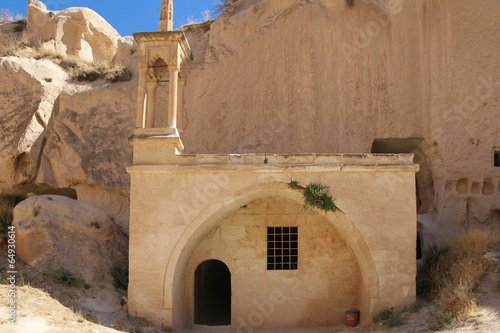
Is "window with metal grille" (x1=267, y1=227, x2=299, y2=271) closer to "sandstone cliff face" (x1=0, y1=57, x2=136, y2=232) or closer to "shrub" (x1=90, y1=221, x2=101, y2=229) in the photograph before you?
"shrub" (x1=90, y1=221, x2=101, y2=229)

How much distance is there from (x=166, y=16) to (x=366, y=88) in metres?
6.55

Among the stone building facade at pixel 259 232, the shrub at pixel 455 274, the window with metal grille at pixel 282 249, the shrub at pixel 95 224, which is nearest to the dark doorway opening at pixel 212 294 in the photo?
the stone building facade at pixel 259 232

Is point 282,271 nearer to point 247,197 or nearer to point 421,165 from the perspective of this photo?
point 247,197

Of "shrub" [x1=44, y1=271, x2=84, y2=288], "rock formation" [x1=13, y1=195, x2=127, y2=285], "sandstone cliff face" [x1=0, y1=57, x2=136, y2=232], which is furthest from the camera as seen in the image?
"sandstone cliff face" [x1=0, y1=57, x2=136, y2=232]

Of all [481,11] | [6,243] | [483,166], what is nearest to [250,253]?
[6,243]

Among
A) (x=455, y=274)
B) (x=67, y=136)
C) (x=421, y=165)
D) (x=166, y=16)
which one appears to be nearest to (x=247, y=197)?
(x=455, y=274)

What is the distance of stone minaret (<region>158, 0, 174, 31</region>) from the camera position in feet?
41.0

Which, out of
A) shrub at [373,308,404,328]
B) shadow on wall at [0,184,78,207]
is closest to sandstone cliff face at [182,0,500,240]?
shrub at [373,308,404,328]

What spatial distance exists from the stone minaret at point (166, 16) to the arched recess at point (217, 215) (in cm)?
507

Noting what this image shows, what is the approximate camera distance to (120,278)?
38.1 feet

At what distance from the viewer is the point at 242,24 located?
53.1ft

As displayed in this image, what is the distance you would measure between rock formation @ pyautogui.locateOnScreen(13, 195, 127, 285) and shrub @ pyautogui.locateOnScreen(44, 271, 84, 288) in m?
0.20

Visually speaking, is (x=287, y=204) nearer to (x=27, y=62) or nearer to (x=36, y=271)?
(x=36, y=271)

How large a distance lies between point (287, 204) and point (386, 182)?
2774 millimetres
